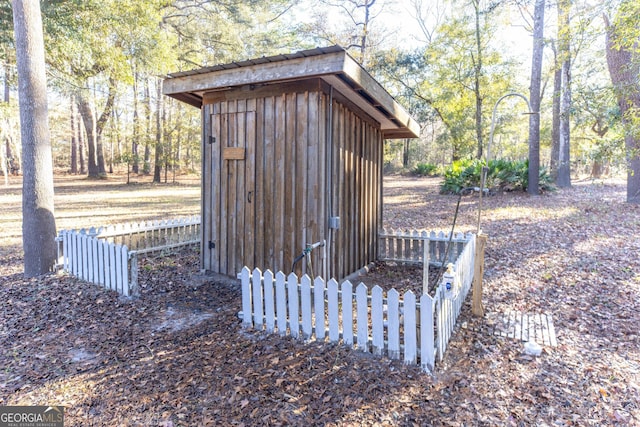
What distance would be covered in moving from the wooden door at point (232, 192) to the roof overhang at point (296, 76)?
505 millimetres

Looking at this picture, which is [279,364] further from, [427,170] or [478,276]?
[427,170]

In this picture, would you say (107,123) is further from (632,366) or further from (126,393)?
(632,366)

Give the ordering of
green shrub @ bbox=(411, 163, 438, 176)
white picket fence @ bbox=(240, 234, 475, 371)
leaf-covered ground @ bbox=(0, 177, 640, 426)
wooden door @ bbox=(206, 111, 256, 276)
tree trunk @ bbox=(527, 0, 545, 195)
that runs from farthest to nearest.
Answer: green shrub @ bbox=(411, 163, 438, 176), tree trunk @ bbox=(527, 0, 545, 195), wooden door @ bbox=(206, 111, 256, 276), white picket fence @ bbox=(240, 234, 475, 371), leaf-covered ground @ bbox=(0, 177, 640, 426)

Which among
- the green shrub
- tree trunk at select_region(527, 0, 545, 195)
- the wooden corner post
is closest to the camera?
the wooden corner post

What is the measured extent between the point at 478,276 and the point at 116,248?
4.43 m

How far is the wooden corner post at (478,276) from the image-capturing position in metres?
4.00

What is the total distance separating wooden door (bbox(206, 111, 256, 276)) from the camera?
15.9 ft

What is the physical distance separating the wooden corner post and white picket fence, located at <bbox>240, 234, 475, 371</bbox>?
26 cm

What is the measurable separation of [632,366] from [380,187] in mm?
4473

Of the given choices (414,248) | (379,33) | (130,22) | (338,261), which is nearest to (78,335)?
(338,261)

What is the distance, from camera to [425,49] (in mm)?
21156

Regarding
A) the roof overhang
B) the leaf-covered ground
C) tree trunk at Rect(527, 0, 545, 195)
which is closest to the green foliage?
tree trunk at Rect(527, 0, 545, 195)

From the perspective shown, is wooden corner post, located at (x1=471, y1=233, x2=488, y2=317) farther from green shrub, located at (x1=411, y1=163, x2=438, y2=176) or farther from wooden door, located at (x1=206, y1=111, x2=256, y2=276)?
green shrub, located at (x1=411, y1=163, x2=438, y2=176)

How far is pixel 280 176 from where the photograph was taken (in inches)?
181
